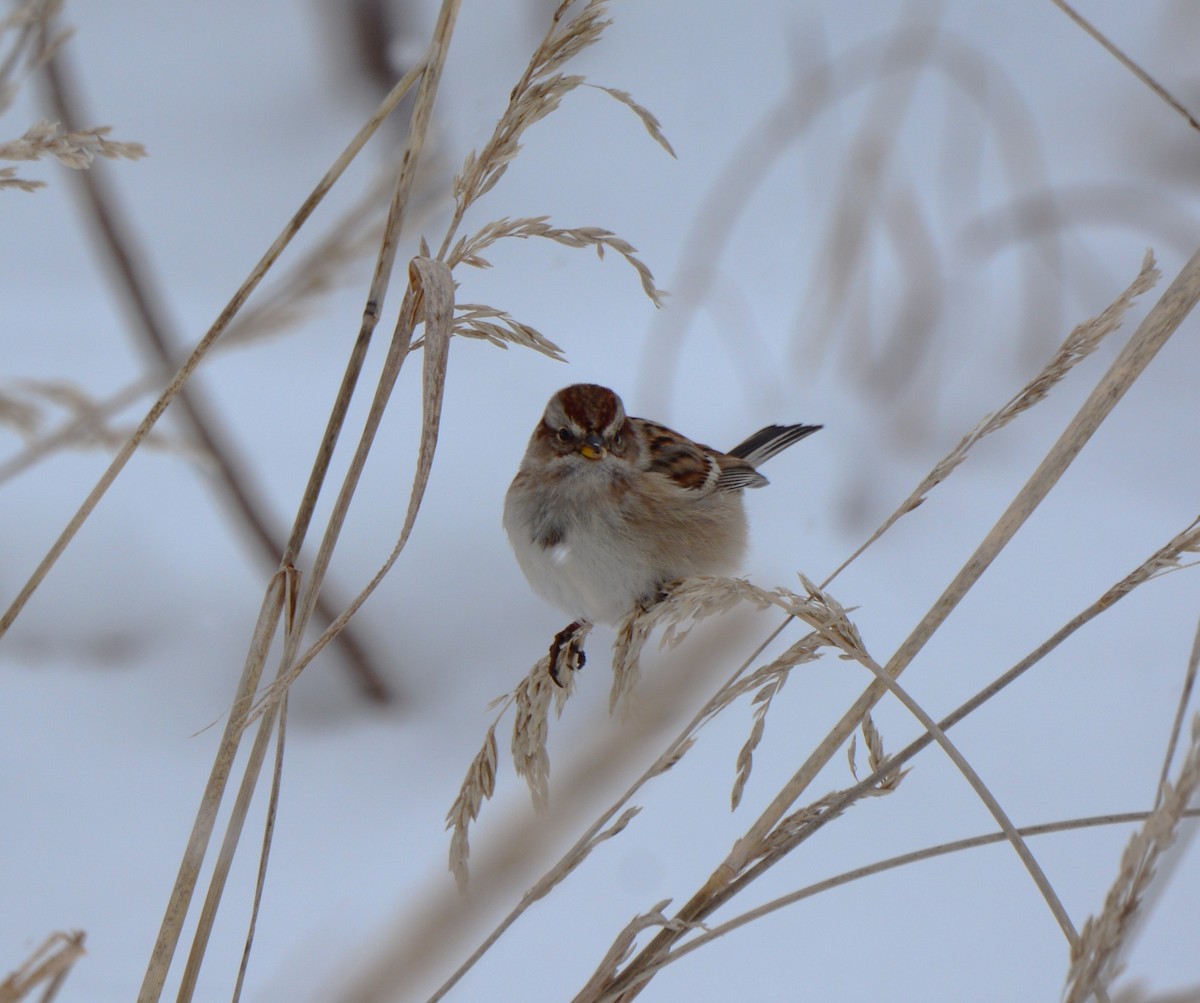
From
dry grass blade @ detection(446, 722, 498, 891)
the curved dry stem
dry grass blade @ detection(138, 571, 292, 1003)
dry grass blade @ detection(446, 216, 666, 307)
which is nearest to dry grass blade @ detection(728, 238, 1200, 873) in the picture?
the curved dry stem

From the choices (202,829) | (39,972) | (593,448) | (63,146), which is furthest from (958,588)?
(593,448)

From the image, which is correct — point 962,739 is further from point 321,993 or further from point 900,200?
point 900,200

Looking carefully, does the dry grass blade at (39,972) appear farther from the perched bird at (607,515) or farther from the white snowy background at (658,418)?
the perched bird at (607,515)

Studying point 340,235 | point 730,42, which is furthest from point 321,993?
point 730,42

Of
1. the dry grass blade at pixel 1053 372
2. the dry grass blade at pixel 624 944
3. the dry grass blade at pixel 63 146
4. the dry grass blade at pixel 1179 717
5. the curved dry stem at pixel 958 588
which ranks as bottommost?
the dry grass blade at pixel 1179 717

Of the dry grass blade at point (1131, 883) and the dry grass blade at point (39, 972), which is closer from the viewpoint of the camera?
the dry grass blade at point (1131, 883)

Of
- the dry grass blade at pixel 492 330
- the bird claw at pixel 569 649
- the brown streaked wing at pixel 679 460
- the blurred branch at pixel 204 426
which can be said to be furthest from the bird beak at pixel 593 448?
the dry grass blade at pixel 492 330
